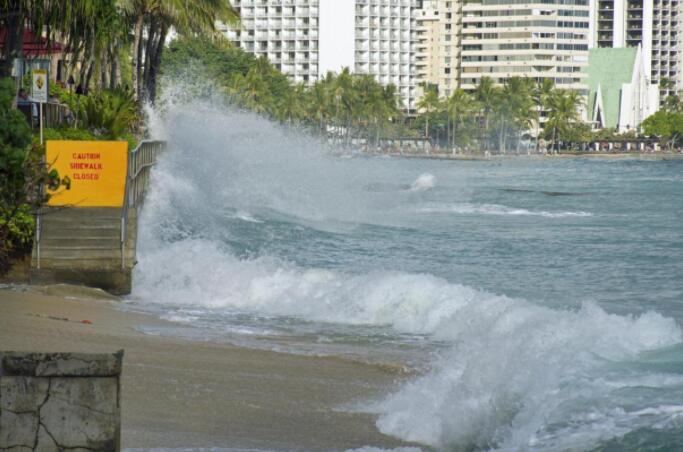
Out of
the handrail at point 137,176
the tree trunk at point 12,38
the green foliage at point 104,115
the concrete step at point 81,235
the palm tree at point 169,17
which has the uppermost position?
the palm tree at point 169,17

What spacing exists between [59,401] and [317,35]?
7341 inches

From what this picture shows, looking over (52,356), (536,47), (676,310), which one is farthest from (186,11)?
(536,47)

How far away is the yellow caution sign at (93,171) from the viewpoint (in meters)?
17.1

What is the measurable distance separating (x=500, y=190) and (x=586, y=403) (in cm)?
5562

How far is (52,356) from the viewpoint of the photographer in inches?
209

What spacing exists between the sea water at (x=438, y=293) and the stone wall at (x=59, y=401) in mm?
3224

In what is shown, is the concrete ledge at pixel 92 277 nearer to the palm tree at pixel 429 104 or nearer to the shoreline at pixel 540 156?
A: the shoreline at pixel 540 156

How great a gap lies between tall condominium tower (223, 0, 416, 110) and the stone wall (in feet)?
602

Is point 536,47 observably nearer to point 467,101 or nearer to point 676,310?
point 467,101

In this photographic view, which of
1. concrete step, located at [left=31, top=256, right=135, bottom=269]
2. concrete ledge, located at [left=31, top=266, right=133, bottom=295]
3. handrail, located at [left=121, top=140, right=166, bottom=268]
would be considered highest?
handrail, located at [left=121, top=140, right=166, bottom=268]

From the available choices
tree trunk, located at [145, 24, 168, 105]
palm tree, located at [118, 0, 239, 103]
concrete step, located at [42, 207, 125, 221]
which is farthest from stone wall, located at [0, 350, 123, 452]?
tree trunk, located at [145, 24, 168, 105]

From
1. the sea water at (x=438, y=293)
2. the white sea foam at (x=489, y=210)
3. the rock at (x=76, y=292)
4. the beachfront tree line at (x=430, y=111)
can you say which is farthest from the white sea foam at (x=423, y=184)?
the beachfront tree line at (x=430, y=111)

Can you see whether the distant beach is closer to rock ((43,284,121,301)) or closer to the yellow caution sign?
the yellow caution sign

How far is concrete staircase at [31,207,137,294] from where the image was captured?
16.1 metres
